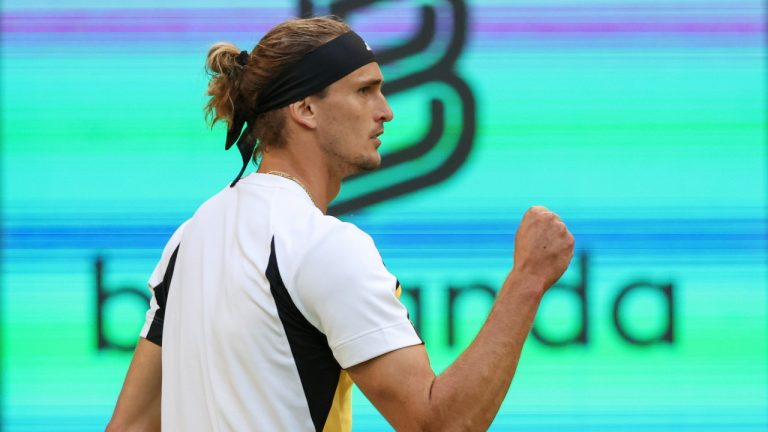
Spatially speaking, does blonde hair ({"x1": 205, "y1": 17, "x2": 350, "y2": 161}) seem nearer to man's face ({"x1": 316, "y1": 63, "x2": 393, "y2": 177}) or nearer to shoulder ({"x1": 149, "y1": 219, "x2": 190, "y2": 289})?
man's face ({"x1": 316, "y1": 63, "x2": 393, "y2": 177})

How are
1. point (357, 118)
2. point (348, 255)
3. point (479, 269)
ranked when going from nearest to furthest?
point (348, 255) < point (357, 118) < point (479, 269)

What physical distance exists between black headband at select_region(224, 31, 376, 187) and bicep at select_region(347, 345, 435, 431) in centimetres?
40

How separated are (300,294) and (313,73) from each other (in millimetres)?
384

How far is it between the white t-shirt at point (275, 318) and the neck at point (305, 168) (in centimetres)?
6

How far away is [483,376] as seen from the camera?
4.42 ft

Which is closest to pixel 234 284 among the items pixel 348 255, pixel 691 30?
pixel 348 255

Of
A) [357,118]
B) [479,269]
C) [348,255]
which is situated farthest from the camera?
[479,269]

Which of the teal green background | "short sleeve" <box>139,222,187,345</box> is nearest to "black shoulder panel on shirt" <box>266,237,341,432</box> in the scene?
"short sleeve" <box>139,222,187,345</box>

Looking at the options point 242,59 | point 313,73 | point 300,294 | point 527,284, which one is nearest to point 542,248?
point 527,284

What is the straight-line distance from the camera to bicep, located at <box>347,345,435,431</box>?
134cm

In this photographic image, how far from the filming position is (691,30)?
2.89 metres

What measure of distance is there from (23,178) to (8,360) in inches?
19.0

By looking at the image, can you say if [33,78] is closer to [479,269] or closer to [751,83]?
[479,269]

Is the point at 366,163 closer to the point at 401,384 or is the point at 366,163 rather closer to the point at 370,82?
the point at 370,82
